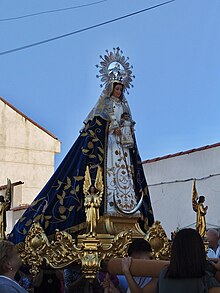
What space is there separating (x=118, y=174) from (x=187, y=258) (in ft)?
8.58

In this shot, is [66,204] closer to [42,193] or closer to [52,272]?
[42,193]

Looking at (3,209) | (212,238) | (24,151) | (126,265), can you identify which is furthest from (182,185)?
(24,151)

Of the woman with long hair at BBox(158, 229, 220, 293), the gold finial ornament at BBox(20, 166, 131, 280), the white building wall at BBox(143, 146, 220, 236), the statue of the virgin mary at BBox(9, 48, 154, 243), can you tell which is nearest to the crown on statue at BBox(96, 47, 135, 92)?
the statue of the virgin mary at BBox(9, 48, 154, 243)

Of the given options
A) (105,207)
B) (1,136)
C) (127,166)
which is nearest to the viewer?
(105,207)

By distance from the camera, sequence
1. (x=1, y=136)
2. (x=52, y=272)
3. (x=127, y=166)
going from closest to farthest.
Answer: (x=127, y=166)
(x=52, y=272)
(x=1, y=136)

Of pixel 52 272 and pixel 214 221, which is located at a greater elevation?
pixel 214 221

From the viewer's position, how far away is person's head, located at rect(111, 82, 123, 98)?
5.68 m

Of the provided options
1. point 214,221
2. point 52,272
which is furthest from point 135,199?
point 214,221

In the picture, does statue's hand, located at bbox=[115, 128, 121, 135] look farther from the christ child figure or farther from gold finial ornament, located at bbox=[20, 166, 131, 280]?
gold finial ornament, located at bbox=[20, 166, 131, 280]

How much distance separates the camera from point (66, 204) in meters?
5.27

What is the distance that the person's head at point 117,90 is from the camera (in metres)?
5.68

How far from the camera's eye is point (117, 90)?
18.7 feet

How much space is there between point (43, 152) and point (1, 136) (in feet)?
4.79

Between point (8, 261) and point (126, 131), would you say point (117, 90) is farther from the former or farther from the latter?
point (8, 261)
